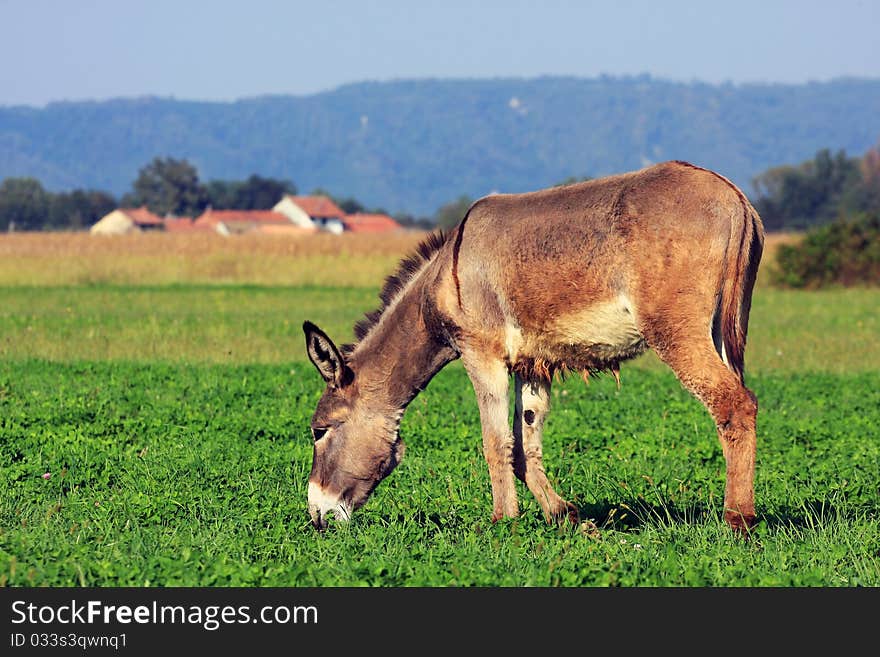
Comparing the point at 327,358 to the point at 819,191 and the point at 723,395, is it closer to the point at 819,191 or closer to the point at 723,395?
the point at 723,395

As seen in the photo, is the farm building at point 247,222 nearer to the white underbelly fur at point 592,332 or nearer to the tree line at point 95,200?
the tree line at point 95,200

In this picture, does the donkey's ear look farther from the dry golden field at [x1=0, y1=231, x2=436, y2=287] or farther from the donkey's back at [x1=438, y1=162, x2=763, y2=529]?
the dry golden field at [x1=0, y1=231, x2=436, y2=287]

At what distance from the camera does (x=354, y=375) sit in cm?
837

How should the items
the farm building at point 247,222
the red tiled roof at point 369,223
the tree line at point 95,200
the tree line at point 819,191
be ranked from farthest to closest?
the red tiled roof at point 369,223, the tree line at point 95,200, the tree line at point 819,191, the farm building at point 247,222

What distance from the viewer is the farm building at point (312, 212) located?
7116 inches

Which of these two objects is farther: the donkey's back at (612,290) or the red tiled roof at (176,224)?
the red tiled roof at (176,224)

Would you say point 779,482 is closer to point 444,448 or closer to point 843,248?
point 444,448

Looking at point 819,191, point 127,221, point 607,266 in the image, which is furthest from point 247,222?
point 607,266

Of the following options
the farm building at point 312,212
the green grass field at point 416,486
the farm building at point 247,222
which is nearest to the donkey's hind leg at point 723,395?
the green grass field at point 416,486

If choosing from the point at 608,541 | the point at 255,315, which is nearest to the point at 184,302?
the point at 255,315

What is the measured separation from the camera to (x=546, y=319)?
7.65 metres

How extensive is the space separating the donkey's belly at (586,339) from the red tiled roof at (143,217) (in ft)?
517

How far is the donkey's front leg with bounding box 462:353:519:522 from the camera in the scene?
7836 millimetres
